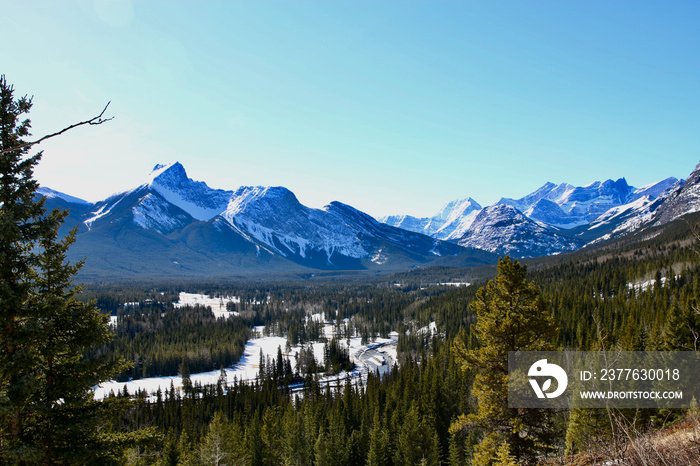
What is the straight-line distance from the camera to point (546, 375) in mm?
→ 15195

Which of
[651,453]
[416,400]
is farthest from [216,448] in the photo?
[651,453]

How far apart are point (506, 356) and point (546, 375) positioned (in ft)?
5.29

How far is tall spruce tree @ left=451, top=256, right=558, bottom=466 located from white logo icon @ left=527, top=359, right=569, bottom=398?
600 mm

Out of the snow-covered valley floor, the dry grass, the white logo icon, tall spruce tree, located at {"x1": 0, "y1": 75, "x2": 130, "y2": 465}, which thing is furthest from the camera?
the snow-covered valley floor

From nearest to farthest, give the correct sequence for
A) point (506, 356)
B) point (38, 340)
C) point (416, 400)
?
point (38, 340), point (506, 356), point (416, 400)

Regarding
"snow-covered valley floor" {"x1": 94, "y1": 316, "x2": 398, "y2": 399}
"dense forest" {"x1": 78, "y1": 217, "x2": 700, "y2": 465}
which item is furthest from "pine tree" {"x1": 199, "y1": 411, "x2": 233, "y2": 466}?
"snow-covered valley floor" {"x1": 94, "y1": 316, "x2": 398, "y2": 399}

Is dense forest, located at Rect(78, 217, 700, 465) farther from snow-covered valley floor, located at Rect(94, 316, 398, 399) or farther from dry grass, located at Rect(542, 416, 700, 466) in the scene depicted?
snow-covered valley floor, located at Rect(94, 316, 398, 399)

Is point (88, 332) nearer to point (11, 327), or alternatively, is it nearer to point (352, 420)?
point (11, 327)

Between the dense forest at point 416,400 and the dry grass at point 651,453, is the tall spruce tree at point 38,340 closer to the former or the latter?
the dense forest at point 416,400

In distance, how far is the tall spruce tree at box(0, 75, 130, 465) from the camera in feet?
30.7

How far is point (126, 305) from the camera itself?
196 m

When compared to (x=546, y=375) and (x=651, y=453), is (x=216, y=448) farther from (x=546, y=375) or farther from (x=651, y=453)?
(x=651, y=453)

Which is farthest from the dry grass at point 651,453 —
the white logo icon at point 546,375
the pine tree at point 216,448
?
the pine tree at point 216,448

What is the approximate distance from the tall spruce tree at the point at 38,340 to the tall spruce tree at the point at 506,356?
487 inches
